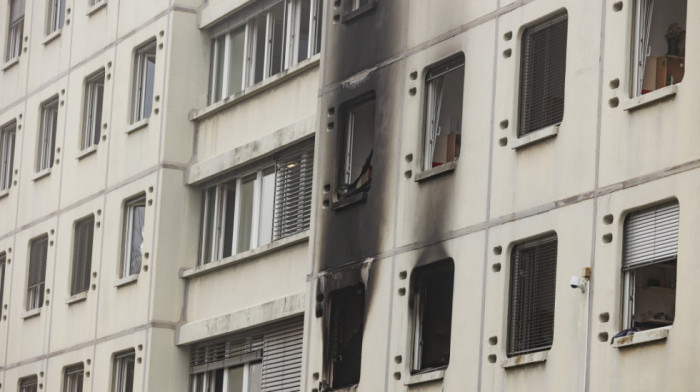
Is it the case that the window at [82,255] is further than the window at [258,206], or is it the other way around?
the window at [82,255]

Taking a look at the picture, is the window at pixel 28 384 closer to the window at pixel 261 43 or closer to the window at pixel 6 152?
the window at pixel 6 152

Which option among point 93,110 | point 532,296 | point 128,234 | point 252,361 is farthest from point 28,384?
point 532,296

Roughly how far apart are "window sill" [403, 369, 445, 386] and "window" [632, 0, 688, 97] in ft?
18.8

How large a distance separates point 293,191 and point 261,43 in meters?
4.20

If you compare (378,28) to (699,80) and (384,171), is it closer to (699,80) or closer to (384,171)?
(384,171)

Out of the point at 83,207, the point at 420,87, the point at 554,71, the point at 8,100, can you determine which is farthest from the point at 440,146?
the point at 8,100

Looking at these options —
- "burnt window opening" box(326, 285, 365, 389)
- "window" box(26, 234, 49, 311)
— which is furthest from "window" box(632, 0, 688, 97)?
"window" box(26, 234, 49, 311)

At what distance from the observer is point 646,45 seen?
26.0m

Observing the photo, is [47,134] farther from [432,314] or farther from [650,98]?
[650,98]

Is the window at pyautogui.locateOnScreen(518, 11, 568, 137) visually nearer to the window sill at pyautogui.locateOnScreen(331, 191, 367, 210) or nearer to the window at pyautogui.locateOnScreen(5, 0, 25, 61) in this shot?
the window sill at pyautogui.locateOnScreen(331, 191, 367, 210)

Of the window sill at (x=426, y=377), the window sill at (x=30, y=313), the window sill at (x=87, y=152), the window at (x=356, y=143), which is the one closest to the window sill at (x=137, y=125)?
the window sill at (x=87, y=152)

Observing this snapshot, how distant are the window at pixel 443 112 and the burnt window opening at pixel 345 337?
274 centimetres

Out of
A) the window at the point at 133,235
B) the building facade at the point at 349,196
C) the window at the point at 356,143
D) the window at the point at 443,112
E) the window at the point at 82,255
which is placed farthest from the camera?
the window at the point at 82,255

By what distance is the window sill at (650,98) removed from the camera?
24922mm
